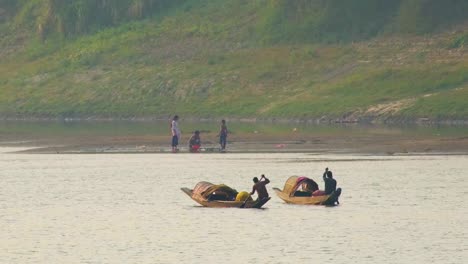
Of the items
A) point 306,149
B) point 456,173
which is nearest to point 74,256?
point 456,173

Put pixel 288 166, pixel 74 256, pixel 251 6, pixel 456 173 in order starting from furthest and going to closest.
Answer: pixel 251 6 < pixel 288 166 < pixel 456 173 < pixel 74 256

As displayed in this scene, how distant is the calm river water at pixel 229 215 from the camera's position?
133ft

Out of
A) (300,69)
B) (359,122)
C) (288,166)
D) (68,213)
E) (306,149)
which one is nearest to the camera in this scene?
(68,213)

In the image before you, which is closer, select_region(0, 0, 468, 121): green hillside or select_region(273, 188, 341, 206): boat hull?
select_region(273, 188, 341, 206): boat hull

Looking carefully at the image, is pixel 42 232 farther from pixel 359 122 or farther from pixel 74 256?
pixel 359 122

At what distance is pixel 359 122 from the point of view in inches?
3812

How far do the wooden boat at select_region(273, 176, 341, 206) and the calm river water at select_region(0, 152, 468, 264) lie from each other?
0.37 m

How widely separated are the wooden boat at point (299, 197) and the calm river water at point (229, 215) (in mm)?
365

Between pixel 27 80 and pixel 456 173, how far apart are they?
68.5 meters

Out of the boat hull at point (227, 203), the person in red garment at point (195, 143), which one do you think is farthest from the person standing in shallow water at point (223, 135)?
the boat hull at point (227, 203)

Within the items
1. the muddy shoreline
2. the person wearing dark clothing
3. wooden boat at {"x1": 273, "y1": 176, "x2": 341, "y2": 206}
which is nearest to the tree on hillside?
the muddy shoreline

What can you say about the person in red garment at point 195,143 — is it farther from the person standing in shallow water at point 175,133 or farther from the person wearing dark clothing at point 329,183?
the person wearing dark clothing at point 329,183

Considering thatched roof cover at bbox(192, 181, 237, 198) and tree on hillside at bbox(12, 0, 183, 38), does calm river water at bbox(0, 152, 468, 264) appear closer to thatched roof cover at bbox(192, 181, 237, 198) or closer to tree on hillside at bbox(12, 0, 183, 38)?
thatched roof cover at bbox(192, 181, 237, 198)

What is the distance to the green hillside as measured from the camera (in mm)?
101812
